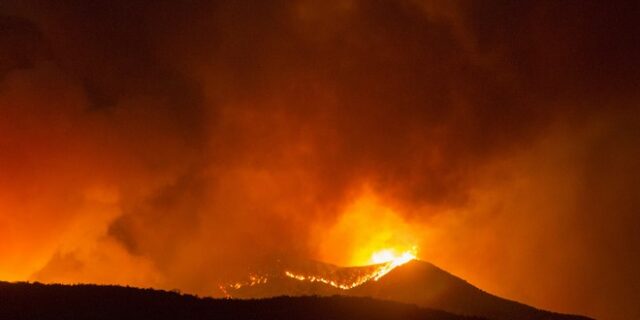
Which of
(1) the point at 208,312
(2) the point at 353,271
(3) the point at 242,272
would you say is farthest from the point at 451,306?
(1) the point at 208,312

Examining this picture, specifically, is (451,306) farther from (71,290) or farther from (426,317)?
(71,290)

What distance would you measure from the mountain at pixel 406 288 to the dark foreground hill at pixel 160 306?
147ft

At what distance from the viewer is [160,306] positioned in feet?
105

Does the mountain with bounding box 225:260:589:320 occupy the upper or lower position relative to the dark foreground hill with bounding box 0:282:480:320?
upper

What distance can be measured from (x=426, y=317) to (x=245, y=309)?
294 inches

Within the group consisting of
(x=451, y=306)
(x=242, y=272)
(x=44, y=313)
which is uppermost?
(x=242, y=272)

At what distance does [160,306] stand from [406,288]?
244ft

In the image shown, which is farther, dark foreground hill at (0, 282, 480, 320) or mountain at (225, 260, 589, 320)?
mountain at (225, 260, 589, 320)

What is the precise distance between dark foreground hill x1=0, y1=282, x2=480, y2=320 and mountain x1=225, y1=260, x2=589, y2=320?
44.7 metres

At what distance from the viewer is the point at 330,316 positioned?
110 feet

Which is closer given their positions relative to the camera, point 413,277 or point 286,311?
point 286,311

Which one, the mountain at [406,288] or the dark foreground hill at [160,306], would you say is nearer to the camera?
the dark foreground hill at [160,306]

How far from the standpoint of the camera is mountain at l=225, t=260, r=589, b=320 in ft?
300

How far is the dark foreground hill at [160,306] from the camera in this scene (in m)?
30.3
